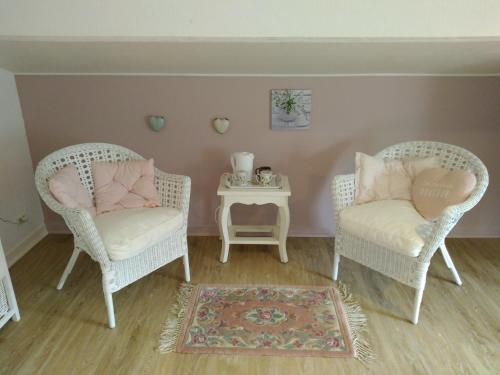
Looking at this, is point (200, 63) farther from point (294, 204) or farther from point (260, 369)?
point (260, 369)

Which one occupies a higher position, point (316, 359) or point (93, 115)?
point (93, 115)

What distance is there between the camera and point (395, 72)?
2430 millimetres

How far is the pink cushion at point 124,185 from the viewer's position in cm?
212

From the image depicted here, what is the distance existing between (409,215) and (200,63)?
5.12 ft

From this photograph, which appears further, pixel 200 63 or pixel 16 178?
pixel 16 178

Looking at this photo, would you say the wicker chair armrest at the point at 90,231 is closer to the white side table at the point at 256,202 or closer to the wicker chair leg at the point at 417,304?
the white side table at the point at 256,202

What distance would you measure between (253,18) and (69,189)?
4.50ft

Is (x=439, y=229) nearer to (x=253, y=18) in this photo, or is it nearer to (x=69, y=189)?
(x=253, y=18)

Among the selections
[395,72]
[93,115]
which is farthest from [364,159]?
[93,115]

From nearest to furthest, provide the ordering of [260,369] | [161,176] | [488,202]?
[260,369], [161,176], [488,202]

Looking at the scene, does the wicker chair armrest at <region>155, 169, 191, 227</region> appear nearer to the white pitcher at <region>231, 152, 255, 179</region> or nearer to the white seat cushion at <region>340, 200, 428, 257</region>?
the white pitcher at <region>231, 152, 255, 179</region>

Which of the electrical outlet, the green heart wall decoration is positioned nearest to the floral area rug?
the green heart wall decoration

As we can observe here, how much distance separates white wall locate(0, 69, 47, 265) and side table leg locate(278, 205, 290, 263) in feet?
6.25

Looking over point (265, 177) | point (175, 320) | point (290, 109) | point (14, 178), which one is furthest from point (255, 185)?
point (14, 178)
